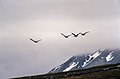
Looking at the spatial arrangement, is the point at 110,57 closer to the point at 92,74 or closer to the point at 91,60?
the point at 91,60

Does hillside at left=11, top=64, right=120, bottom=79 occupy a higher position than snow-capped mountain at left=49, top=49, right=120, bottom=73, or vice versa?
snow-capped mountain at left=49, top=49, right=120, bottom=73

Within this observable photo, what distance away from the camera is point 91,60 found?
3.24 meters

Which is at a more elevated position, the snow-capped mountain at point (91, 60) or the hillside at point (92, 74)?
the snow-capped mountain at point (91, 60)

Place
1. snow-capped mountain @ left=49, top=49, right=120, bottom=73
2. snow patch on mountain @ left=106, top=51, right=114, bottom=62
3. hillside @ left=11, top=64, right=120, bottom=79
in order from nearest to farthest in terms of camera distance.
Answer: hillside @ left=11, top=64, right=120, bottom=79 < snow-capped mountain @ left=49, top=49, right=120, bottom=73 < snow patch on mountain @ left=106, top=51, right=114, bottom=62

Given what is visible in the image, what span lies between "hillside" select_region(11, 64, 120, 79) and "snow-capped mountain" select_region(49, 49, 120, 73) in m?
0.06

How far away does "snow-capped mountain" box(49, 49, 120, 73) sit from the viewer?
3.11 meters

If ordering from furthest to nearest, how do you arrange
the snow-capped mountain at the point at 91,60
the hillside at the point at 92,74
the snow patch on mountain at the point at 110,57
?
1. the snow patch on mountain at the point at 110,57
2. the snow-capped mountain at the point at 91,60
3. the hillside at the point at 92,74

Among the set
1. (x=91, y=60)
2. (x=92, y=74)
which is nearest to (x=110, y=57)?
(x=91, y=60)

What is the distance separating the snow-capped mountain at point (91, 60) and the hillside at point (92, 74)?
2.3 inches

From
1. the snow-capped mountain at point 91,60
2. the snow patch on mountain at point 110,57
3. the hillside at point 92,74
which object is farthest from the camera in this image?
the snow patch on mountain at point 110,57

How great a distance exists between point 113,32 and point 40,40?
1.10m

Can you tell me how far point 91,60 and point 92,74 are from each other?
202 millimetres

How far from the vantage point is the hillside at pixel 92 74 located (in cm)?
300

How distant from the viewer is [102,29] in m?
3.38
